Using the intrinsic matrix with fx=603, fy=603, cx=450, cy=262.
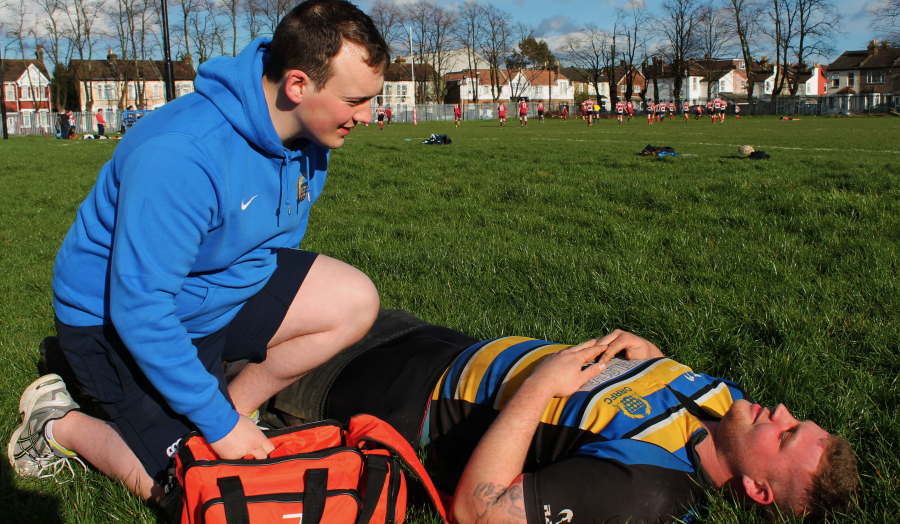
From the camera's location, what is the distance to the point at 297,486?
1.80 metres

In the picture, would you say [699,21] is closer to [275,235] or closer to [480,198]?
[480,198]

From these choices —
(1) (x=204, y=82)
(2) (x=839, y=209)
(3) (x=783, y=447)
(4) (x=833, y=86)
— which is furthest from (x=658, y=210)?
(4) (x=833, y=86)

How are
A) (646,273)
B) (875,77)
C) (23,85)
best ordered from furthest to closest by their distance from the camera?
1. (875,77)
2. (23,85)
3. (646,273)

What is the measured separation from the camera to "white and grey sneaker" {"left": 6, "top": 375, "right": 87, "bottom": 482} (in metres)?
2.32

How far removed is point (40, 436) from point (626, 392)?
7.38 ft

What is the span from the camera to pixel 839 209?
597 centimetres

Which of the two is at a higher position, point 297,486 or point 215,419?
point 215,419

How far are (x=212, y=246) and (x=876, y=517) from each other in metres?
2.26

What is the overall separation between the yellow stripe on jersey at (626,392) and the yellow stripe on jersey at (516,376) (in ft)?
0.86

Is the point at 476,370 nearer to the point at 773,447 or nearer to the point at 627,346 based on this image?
the point at 627,346

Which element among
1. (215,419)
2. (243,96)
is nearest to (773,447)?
(215,419)

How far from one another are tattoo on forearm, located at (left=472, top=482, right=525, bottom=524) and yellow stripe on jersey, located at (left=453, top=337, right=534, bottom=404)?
0.46m

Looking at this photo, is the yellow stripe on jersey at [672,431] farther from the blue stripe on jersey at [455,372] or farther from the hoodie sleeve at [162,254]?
the hoodie sleeve at [162,254]

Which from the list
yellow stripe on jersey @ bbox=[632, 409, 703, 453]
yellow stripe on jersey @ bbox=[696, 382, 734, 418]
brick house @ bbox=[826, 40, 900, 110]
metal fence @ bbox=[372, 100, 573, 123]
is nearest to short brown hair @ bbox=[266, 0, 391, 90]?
yellow stripe on jersey @ bbox=[632, 409, 703, 453]
